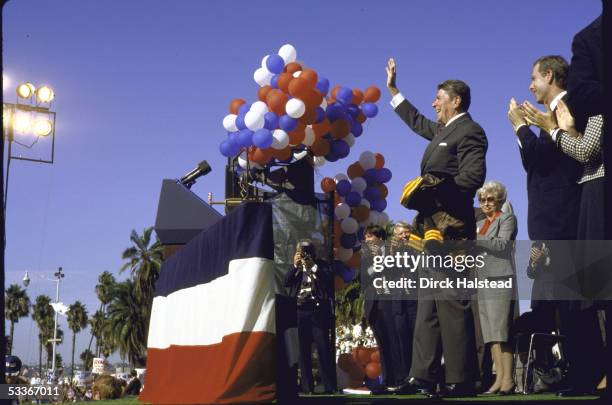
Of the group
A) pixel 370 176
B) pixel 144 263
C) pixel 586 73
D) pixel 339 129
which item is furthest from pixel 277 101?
pixel 144 263

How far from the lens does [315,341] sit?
8641 millimetres

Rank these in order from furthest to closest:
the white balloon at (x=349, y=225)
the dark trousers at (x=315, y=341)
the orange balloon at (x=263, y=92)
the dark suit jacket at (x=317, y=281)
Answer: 1. the white balloon at (x=349, y=225)
2. the orange balloon at (x=263, y=92)
3. the dark trousers at (x=315, y=341)
4. the dark suit jacket at (x=317, y=281)

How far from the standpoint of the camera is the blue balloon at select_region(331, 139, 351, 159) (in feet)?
37.7

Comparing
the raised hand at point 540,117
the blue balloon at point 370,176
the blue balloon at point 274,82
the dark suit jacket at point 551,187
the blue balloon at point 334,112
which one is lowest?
the dark suit jacket at point 551,187

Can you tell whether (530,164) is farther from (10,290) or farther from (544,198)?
(10,290)

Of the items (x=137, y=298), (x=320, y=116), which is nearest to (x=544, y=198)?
(x=320, y=116)

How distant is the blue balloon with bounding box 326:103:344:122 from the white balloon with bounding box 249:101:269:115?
1.09m

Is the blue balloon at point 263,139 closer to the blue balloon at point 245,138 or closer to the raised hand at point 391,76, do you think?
the blue balloon at point 245,138

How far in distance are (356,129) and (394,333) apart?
418cm

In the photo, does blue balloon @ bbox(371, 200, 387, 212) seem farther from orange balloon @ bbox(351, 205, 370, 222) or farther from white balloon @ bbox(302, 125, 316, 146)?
white balloon @ bbox(302, 125, 316, 146)

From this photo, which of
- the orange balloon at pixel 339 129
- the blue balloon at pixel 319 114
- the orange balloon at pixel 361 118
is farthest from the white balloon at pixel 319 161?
the orange balloon at pixel 361 118

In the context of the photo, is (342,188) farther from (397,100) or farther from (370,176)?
(397,100)

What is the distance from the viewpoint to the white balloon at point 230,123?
11.0 m

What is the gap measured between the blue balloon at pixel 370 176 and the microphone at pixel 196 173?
121 inches
